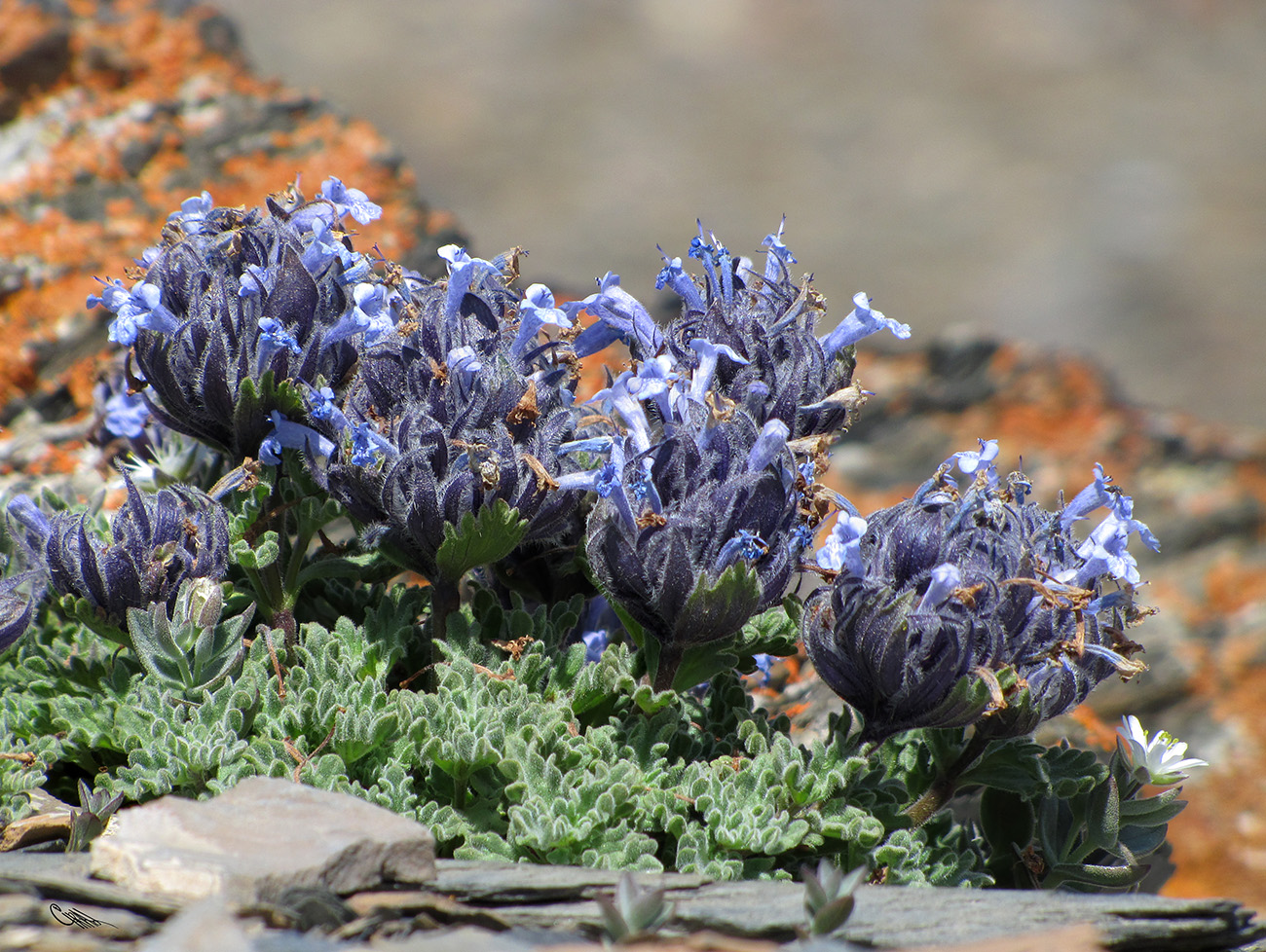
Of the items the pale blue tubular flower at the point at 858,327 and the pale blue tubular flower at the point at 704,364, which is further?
the pale blue tubular flower at the point at 858,327

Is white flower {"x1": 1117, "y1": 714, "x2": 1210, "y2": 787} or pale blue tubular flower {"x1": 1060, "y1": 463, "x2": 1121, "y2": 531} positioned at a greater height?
pale blue tubular flower {"x1": 1060, "y1": 463, "x2": 1121, "y2": 531}

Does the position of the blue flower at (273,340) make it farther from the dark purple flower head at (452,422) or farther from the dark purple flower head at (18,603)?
the dark purple flower head at (18,603)

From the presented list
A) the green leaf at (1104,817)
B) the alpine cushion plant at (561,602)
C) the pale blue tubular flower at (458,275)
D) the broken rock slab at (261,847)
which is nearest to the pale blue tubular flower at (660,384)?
the alpine cushion plant at (561,602)

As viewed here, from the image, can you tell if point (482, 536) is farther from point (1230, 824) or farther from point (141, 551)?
point (1230, 824)

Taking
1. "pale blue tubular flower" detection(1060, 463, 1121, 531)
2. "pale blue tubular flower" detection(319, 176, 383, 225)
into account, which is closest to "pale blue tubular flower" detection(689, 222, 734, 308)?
"pale blue tubular flower" detection(319, 176, 383, 225)

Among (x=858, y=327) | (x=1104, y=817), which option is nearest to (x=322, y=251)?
(x=858, y=327)

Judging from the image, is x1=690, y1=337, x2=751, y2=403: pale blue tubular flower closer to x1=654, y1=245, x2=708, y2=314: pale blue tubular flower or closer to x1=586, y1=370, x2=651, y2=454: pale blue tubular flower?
x1=586, y1=370, x2=651, y2=454: pale blue tubular flower
